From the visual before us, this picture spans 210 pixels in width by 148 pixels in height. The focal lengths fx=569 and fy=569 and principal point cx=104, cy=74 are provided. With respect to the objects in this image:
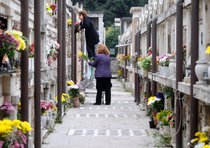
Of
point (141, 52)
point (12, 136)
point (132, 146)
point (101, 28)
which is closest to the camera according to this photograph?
point (12, 136)

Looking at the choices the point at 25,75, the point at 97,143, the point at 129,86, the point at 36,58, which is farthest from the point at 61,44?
the point at 129,86

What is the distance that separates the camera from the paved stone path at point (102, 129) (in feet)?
37.6

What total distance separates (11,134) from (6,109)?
3.12 ft

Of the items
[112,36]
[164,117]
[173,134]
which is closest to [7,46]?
[173,134]

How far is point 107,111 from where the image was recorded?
58.6 ft

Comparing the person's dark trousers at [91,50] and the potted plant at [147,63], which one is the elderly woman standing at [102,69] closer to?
the person's dark trousers at [91,50]

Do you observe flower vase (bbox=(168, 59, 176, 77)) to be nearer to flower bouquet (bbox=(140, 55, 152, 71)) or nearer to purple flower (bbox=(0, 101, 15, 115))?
flower bouquet (bbox=(140, 55, 152, 71))

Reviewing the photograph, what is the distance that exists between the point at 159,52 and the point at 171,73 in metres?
4.40

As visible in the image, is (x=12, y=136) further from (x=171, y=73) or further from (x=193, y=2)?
(x=171, y=73)

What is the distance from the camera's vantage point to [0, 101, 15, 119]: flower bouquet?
718 cm

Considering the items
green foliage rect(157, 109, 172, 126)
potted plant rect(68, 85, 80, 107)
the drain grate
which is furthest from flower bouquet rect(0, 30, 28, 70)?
potted plant rect(68, 85, 80, 107)

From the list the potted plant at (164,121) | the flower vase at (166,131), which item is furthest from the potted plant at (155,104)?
the flower vase at (166,131)

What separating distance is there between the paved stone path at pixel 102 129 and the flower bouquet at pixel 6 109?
362cm

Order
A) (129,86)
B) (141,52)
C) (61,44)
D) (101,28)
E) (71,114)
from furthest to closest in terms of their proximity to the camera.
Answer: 1. (101,28)
2. (129,86)
3. (141,52)
4. (71,114)
5. (61,44)
